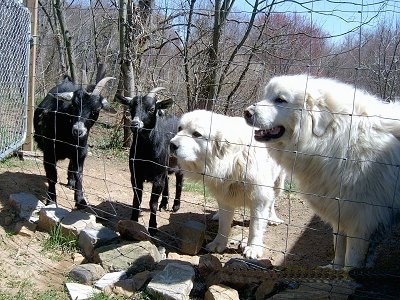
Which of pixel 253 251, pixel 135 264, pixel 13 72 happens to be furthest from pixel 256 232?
pixel 13 72

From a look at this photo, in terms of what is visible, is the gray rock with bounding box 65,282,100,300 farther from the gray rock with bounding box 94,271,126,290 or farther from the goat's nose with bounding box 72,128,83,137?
the goat's nose with bounding box 72,128,83,137

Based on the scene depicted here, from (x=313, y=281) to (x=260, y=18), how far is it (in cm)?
707

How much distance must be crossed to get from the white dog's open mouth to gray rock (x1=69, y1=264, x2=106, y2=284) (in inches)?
67.3

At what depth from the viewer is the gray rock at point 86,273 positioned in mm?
3775

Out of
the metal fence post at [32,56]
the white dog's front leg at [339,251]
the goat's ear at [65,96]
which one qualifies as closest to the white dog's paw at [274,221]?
the white dog's front leg at [339,251]

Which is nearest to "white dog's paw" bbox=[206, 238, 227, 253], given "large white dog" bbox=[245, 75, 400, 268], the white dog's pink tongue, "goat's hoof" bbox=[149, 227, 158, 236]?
"goat's hoof" bbox=[149, 227, 158, 236]

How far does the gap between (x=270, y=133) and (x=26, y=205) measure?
107 inches

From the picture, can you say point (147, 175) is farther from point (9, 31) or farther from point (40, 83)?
point (40, 83)

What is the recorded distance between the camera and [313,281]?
3.40 metres

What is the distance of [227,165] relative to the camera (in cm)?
457

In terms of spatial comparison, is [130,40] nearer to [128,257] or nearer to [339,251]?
[128,257]

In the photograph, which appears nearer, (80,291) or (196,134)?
(80,291)

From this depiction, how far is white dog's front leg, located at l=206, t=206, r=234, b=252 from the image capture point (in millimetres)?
4797

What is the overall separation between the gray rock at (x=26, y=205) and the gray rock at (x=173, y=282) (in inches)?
69.7
